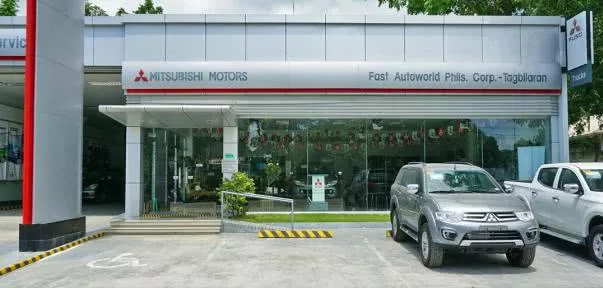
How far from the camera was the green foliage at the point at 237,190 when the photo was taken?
14836 millimetres

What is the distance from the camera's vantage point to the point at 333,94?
1706cm

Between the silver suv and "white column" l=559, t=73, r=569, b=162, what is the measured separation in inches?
361

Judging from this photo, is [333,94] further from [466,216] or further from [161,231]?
[466,216]

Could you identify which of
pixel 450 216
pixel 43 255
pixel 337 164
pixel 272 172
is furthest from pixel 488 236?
pixel 272 172

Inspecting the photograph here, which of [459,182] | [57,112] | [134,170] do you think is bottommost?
[459,182]

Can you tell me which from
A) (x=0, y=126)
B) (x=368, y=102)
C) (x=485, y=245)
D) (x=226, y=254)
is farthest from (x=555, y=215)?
(x=0, y=126)

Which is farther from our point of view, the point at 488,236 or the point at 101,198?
the point at 101,198

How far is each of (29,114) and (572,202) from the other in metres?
11.1

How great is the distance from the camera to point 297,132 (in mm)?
17344

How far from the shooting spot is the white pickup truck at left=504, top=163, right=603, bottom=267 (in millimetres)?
9016

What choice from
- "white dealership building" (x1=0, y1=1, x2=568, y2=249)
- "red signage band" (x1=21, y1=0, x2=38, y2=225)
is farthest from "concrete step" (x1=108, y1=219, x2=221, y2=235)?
"red signage band" (x1=21, y1=0, x2=38, y2=225)

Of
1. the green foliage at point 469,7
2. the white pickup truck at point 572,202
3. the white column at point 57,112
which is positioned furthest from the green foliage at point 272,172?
the green foliage at point 469,7

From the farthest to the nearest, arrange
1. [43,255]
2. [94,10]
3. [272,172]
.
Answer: [94,10]
[272,172]
[43,255]

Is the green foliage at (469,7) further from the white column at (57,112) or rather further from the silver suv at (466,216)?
the white column at (57,112)
